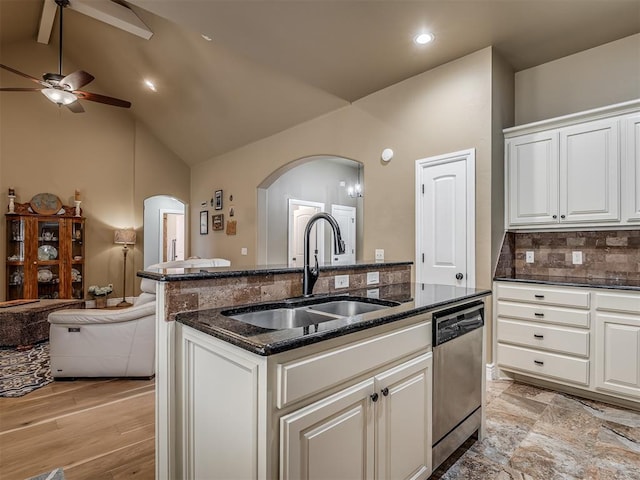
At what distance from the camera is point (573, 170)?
2.95 m

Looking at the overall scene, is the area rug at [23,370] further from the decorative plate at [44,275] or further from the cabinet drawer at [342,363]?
the cabinet drawer at [342,363]

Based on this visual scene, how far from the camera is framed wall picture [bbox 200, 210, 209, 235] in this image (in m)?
7.28

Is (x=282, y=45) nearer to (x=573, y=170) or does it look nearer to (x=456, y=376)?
(x=573, y=170)

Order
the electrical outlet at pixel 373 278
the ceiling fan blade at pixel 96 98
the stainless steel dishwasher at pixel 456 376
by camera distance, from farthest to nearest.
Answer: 1. the ceiling fan blade at pixel 96 98
2. the electrical outlet at pixel 373 278
3. the stainless steel dishwasher at pixel 456 376

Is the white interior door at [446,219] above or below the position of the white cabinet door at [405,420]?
above

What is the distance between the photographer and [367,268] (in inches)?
91.6

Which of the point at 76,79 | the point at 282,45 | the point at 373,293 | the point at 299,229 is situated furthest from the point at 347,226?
the point at 373,293

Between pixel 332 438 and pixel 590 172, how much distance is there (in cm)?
305

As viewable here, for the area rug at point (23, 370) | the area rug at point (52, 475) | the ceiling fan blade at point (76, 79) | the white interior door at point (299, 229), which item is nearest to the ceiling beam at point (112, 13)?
the ceiling fan blade at point (76, 79)

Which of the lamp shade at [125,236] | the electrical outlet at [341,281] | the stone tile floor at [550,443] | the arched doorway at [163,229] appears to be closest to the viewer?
the stone tile floor at [550,443]

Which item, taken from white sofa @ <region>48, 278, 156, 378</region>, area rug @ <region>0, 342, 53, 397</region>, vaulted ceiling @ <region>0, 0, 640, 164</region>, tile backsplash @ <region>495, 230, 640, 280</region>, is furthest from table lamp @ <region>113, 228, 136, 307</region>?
tile backsplash @ <region>495, 230, 640, 280</region>

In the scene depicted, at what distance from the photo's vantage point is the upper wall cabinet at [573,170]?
2.73 meters

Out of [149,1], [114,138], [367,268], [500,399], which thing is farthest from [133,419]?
[114,138]

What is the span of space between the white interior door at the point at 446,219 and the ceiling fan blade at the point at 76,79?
3.97 metres
